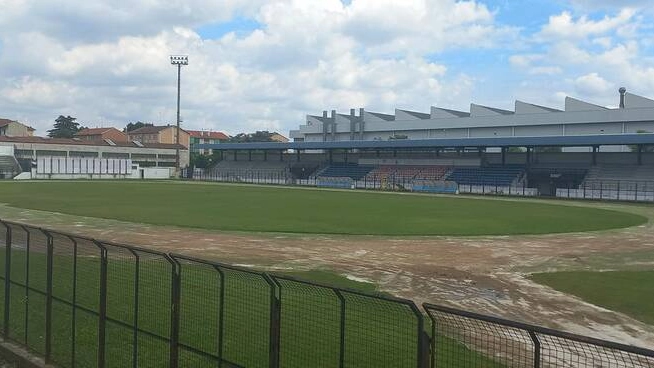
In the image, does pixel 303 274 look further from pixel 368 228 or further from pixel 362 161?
pixel 362 161

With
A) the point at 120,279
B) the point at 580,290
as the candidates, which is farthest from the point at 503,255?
the point at 120,279

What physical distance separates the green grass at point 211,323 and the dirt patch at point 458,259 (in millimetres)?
4136

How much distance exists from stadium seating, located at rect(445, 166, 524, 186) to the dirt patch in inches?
1756

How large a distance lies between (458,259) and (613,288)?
17.4ft

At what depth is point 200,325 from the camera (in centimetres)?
888

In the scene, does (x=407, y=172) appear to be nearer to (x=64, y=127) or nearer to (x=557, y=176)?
(x=557, y=176)

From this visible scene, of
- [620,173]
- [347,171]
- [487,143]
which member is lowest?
[347,171]

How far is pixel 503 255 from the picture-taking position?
20172 mm

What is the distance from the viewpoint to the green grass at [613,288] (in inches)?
489

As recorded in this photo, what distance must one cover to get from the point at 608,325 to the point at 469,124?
103m

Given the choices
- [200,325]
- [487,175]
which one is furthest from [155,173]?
[200,325]

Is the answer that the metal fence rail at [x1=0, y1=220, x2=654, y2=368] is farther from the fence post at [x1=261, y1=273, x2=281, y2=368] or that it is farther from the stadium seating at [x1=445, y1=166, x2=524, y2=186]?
the stadium seating at [x1=445, y1=166, x2=524, y2=186]

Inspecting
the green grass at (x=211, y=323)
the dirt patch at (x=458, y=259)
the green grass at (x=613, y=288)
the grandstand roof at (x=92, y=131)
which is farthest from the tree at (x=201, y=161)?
the green grass at (x=211, y=323)

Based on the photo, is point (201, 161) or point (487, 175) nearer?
point (487, 175)
